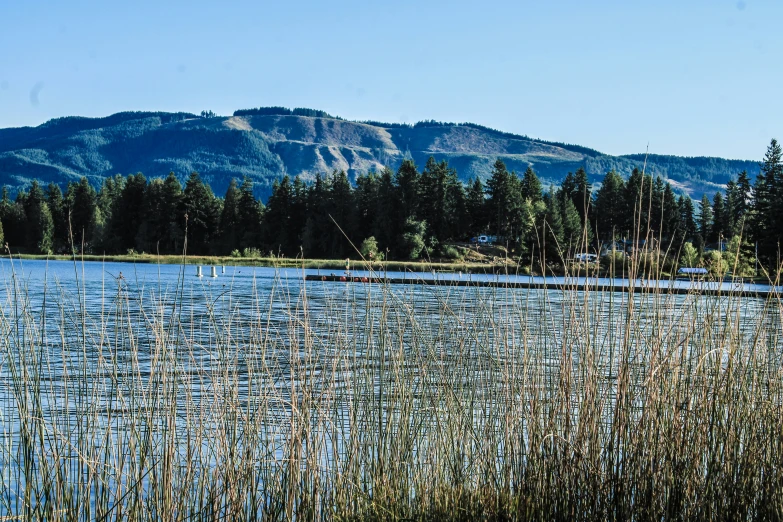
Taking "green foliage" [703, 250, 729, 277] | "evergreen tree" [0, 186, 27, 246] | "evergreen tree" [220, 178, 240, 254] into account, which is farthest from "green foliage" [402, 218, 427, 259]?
"green foliage" [703, 250, 729, 277]

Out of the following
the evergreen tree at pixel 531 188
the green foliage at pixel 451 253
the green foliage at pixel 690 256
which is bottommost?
the green foliage at pixel 451 253

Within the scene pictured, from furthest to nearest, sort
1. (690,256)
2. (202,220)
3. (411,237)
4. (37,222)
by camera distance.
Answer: (202,220), (37,222), (411,237), (690,256)

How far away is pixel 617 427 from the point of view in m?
4.83

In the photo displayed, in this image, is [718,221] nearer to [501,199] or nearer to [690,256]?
[501,199]

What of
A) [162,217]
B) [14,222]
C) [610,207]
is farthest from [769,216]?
[14,222]

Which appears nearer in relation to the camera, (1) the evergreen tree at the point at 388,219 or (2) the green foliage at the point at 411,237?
(2) the green foliage at the point at 411,237

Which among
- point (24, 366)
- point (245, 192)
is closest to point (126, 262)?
point (245, 192)

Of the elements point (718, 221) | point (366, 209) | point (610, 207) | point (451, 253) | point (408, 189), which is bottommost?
point (451, 253)

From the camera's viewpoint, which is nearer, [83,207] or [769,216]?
[769,216]

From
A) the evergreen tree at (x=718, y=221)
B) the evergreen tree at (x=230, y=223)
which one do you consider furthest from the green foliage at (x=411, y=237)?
the evergreen tree at (x=718, y=221)

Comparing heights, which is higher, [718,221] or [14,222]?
[718,221]

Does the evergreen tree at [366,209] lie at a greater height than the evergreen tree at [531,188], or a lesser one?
lesser

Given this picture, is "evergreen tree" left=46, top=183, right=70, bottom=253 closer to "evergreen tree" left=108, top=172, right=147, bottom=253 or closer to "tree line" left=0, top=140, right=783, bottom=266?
"tree line" left=0, top=140, right=783, bottom=266

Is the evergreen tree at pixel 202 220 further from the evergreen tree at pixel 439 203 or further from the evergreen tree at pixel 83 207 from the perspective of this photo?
the evergreen tree at pixel 439 203
